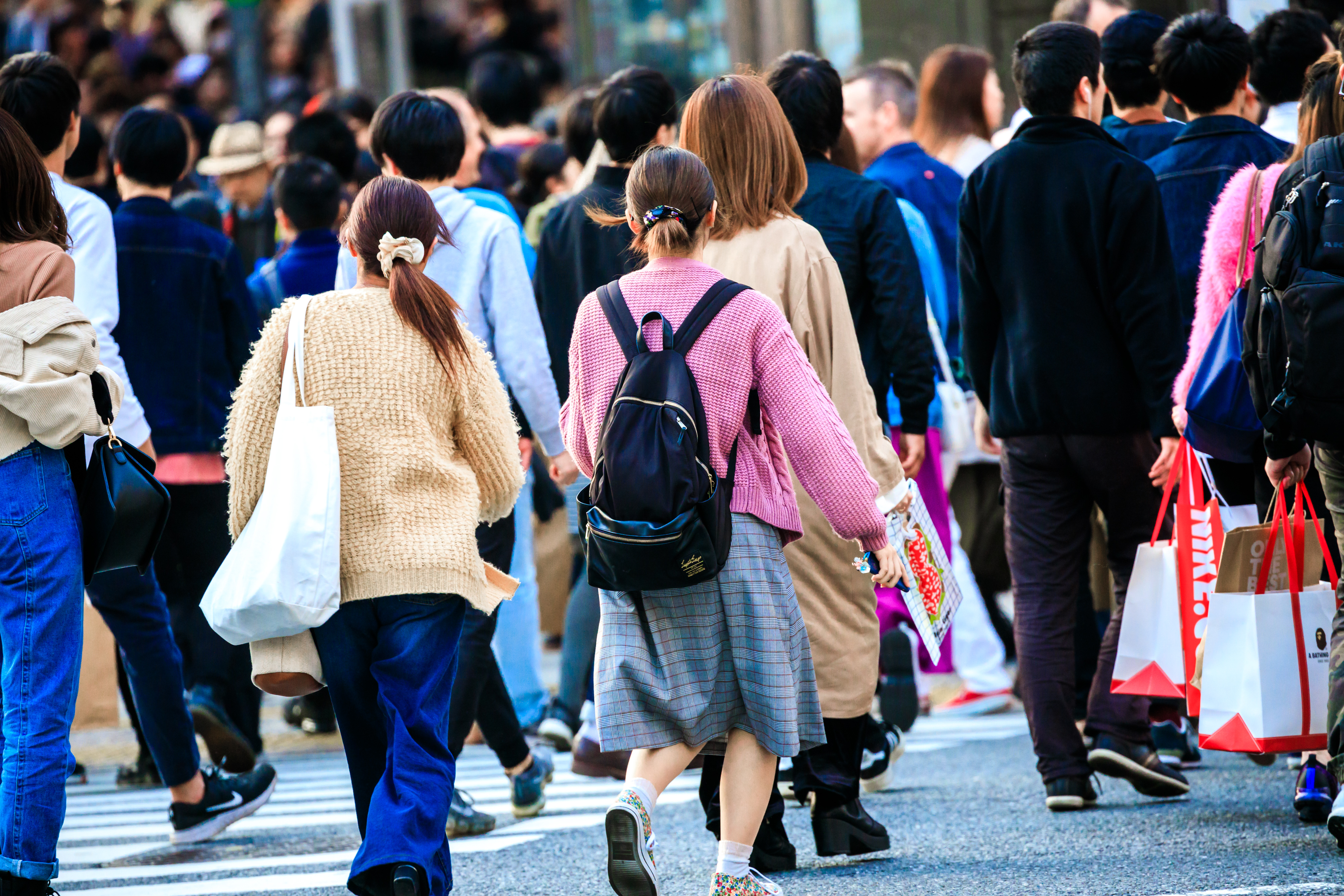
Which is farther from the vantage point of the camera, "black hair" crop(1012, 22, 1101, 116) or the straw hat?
the straw hat

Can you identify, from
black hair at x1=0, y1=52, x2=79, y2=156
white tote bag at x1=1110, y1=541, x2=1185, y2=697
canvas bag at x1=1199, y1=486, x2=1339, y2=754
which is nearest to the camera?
canvas bag at x1=1199, y1=486, x2=1339, y2=754

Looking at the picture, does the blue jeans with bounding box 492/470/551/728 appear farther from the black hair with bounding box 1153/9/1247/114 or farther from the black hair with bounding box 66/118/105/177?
the black hair with bounding box 1153/9/1247/114

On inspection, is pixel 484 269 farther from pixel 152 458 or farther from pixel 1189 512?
pixel 1189 512

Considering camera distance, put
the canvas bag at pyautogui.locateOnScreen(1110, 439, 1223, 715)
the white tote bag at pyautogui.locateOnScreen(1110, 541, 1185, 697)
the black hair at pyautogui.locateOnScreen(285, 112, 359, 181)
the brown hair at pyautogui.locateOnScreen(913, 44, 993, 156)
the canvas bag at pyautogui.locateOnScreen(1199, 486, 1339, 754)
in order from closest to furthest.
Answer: the canvas bag at pyautogui.locateOnScreen(1199, 486, 1339, 754)
the canvas bag at pyautogui.locateOnScreen(1110, 439, 1223, 715)
the white tote bag at pyautogui.locateOnScreen(1110, 541, 1185, 697)
the brown hair at pyautogui.locateOnScreen(913, 44, 993, 156)
the black hair at pyautogui.locateOnScreen(285, 112, 359, 181)

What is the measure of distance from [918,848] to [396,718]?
1.73 meters

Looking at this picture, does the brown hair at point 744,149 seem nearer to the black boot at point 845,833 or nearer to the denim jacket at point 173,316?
the black boot at point 845,833

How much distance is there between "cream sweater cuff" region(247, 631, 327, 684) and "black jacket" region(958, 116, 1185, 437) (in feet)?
8.04

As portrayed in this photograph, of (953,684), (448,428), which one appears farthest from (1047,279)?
(953,684)

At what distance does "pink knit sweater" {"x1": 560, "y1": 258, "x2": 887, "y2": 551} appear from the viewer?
169 inches

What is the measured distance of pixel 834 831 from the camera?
199 inches

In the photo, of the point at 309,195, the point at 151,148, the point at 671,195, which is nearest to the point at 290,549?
the point at 671,195

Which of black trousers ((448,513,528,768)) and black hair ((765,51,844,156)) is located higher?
black hair ((765,51,844,156))

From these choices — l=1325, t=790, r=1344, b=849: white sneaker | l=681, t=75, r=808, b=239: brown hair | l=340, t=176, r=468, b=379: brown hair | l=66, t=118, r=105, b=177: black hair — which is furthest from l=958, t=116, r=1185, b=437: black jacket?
l=66, t=118, r=105, b=177: black hair

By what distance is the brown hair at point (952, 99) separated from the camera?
26.9 ft
